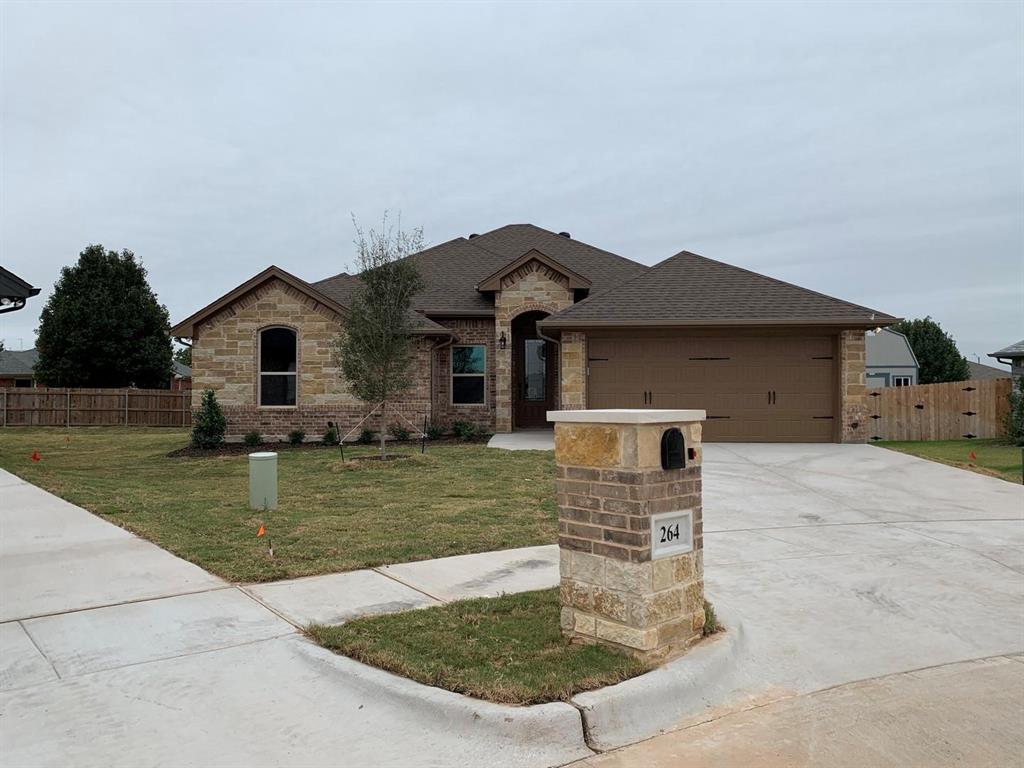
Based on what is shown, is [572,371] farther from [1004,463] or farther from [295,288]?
[1004,463]

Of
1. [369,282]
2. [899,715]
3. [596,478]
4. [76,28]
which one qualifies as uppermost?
[76,28]

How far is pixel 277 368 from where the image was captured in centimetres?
1909

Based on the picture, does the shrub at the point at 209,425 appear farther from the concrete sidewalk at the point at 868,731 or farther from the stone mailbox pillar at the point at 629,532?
the concrete sidewalk at the point at 868,731

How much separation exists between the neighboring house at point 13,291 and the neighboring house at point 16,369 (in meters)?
35.5

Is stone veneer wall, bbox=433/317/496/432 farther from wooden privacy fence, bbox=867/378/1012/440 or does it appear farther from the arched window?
wooden privacy fence, bbox=867/378/1012/440

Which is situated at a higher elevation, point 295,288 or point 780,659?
point 295,288

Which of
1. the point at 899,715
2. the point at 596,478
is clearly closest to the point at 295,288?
the point at 596,478

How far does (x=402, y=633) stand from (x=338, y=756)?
137 cm

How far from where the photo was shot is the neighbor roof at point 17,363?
47062mm

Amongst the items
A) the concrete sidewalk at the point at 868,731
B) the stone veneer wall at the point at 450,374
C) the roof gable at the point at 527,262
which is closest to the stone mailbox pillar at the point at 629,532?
the concrete sidewalk at the point at 868,731

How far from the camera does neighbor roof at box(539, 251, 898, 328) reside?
17.2 metres

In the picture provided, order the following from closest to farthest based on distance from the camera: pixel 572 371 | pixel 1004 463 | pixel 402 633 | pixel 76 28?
1. pixel 402 633
2. pixel 76 28
3. pixel 1004 463
4. pixel 572 371

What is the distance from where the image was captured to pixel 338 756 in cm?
342

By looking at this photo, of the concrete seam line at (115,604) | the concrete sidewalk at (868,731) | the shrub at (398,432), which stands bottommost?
the concrete sidewalk at (868,731)
